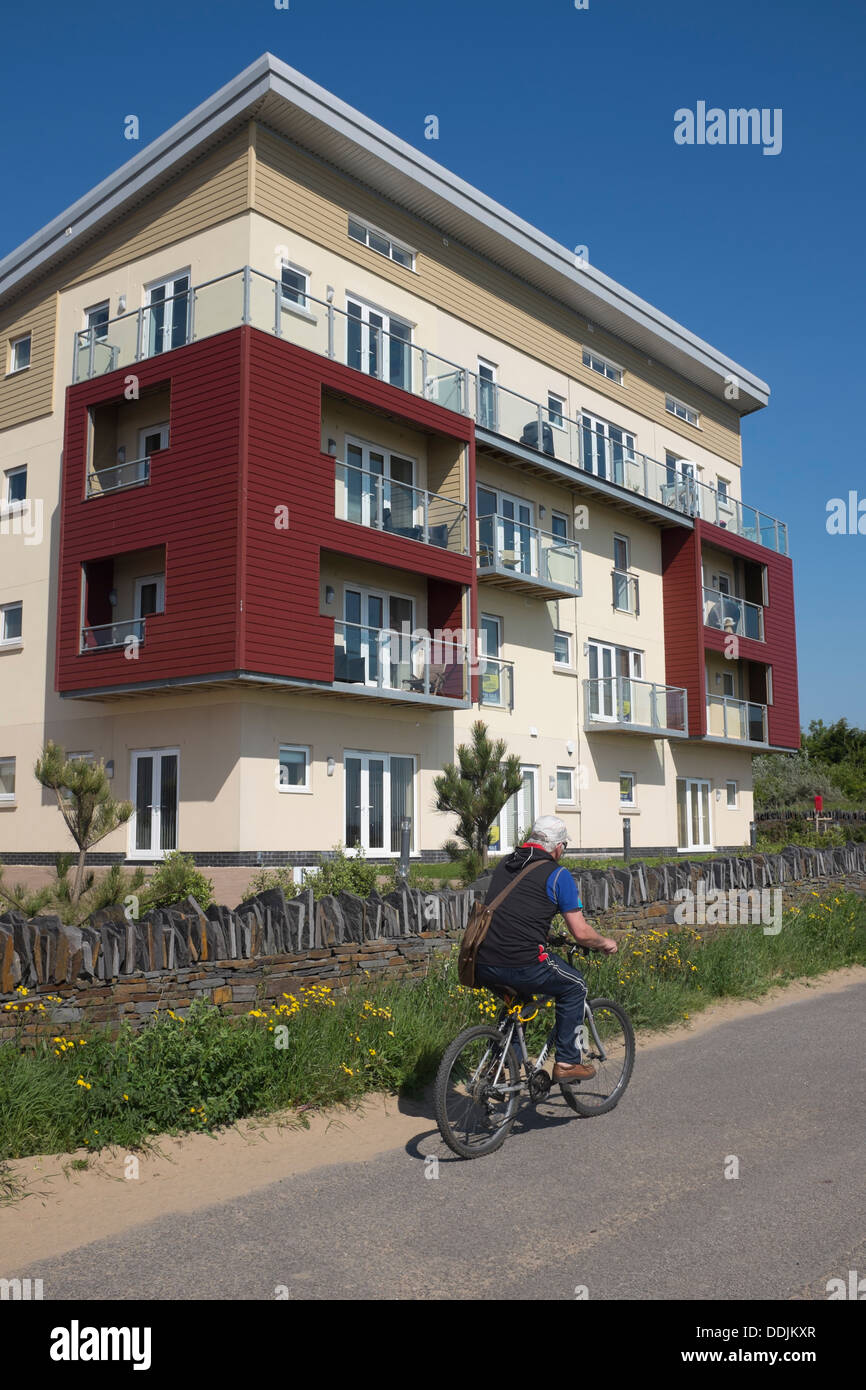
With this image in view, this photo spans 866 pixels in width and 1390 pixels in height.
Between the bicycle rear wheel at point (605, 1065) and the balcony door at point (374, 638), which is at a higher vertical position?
the balcony door at point (374, 638)

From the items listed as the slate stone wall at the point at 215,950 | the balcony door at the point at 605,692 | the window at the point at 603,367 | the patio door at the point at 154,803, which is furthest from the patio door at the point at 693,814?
the slate stone wall at the point at 215,950

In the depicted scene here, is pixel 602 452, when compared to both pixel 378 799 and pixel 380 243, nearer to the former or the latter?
pixel 380 243

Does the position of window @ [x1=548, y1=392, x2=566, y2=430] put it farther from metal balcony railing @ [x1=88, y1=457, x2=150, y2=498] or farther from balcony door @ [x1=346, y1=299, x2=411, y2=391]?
metal balcony railing @ [x1=88, y1=457, x2=150, y2=498]

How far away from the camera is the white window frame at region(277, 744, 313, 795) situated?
67.9ft

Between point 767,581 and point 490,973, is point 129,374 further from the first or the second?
point 767,581

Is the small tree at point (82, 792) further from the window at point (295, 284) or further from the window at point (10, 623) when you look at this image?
the window at point (10, 623)

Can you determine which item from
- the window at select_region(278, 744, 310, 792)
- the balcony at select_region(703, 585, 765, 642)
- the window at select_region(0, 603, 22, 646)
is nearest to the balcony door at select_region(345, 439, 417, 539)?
the window at select_region(278, 744, 310, 792)

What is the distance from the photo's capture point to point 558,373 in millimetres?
29141

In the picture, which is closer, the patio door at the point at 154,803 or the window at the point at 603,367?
the patio door at the point at 154,803

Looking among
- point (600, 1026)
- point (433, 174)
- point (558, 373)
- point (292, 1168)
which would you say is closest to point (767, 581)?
point (558, 373)

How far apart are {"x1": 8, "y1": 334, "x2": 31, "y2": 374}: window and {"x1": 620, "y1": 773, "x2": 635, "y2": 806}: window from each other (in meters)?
17.1

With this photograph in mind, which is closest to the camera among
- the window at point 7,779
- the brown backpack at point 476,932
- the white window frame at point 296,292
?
the brown backpack at point 476,932

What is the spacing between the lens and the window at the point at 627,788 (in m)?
29.6

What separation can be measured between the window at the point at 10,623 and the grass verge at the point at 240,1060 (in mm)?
17912
